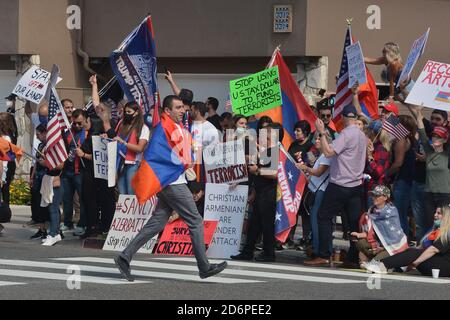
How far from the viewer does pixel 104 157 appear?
17500 millimetres

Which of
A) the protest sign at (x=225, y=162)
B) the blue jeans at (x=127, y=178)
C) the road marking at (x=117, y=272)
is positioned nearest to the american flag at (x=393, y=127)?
the protest sign at (x=225, y=162)

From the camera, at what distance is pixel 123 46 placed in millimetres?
18109

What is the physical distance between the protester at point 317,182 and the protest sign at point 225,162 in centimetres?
79

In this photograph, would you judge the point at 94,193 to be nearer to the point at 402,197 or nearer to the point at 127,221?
the point at 127,221

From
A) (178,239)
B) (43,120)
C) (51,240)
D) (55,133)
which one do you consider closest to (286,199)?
(178,239)

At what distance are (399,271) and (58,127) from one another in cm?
575

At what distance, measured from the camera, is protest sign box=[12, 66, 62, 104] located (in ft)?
65.8

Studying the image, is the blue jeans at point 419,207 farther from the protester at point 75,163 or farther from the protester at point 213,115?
the protester at point 75,163

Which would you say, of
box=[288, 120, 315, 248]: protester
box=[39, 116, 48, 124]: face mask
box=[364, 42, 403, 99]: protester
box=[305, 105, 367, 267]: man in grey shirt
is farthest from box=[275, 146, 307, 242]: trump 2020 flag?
box=[39, 116, 48, 124]: face mask

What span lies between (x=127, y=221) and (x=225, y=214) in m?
1.42

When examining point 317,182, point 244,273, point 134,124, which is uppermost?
point 134,124

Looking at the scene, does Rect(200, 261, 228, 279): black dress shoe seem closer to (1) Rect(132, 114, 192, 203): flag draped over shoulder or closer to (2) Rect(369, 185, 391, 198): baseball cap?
(1) Rect(132, 114, 192, 203): flag draped over shoulder

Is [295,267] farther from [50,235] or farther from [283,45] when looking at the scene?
[283,45]
